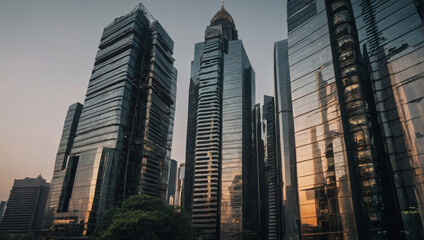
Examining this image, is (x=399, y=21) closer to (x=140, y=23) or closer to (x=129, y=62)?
(x=129, y=62)

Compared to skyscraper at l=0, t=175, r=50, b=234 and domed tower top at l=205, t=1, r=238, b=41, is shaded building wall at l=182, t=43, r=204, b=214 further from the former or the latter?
skyscraper at l=0, t=175, r=50, b=234

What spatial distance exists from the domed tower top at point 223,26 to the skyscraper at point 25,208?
154 m

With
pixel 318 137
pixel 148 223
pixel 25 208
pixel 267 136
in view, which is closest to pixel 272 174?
pixel 267 136

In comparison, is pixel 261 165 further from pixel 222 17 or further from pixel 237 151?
pixel 222 17

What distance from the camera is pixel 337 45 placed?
171 ft

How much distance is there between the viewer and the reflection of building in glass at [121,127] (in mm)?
76125

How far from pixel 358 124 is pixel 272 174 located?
378 ft

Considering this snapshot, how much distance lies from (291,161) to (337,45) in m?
61.3

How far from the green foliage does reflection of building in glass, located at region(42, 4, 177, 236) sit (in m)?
28.0

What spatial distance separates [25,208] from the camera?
7308 inches

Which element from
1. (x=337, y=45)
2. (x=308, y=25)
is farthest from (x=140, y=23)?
(x=337, y=45)

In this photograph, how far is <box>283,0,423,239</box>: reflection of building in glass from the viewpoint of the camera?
123 ft

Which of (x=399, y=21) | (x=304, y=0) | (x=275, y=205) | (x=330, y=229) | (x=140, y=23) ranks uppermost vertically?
(x=140, y=23)

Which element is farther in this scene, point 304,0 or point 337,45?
point 304,0
